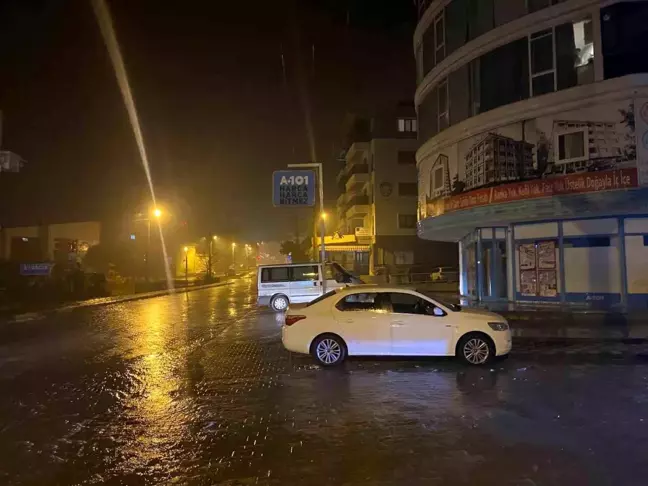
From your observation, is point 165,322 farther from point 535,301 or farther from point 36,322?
point 535,301

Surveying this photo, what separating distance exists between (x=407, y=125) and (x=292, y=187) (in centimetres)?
4252

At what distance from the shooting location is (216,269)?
102m

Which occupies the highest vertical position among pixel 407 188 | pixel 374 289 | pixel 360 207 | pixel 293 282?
pixel 407 188

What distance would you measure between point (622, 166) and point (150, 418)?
15.5 metres

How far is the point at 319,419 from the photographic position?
693 centimetres

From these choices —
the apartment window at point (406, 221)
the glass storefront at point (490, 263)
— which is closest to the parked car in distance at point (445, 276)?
the apartment window at point (406, 221)

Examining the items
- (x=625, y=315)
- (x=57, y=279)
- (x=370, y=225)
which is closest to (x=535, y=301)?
(x=625, y=315)

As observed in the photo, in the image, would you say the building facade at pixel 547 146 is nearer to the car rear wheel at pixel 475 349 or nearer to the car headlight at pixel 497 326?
the car headlight at pixel 497 326

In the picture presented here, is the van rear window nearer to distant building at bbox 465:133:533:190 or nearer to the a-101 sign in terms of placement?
the a-101 sign

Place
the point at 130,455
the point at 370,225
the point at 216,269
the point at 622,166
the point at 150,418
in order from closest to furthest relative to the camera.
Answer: the point at 130,455 → the point at 150,418 → the point at 622,166 → the point at 370,225 → the point at 216,269

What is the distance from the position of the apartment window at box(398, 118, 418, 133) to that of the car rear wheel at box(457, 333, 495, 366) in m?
49.6

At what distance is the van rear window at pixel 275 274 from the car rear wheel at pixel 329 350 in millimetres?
12868

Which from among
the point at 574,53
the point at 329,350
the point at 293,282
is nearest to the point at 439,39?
the point at 574,53

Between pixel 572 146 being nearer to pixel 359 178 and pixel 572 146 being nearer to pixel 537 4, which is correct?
pixel 537 4
